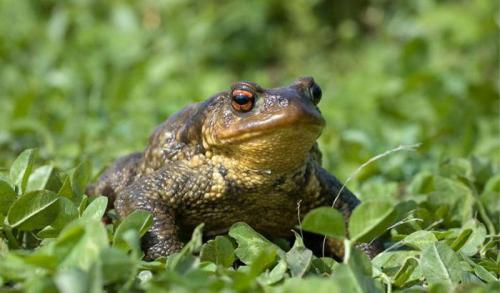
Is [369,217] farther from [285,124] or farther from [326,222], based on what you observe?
[285,124]

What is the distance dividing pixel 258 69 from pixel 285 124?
517cm

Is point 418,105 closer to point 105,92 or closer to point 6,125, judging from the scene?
point 105,92

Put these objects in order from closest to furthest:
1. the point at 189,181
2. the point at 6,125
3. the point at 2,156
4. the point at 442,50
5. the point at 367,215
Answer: the point at 367,215 < the point at 189,181 < the point at 2,156 < the point at 6,125 < the point at 442,50

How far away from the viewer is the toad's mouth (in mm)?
3000

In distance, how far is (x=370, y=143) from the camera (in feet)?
16.6

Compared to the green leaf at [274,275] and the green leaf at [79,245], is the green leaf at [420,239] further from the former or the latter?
the green leaf at [79,245]

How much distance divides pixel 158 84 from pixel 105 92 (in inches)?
23.9

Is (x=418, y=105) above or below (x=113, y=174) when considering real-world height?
below

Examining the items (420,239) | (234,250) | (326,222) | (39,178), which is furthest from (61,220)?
(420,239)

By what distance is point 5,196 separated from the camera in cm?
302

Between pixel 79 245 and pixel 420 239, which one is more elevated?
pixel 79 245

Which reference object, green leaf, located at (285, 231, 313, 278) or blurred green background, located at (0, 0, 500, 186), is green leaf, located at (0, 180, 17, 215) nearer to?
green leaf, located at (285, 231, 313, 278)

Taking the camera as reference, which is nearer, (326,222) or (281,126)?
(326,222)

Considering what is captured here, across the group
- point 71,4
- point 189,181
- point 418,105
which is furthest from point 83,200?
point 71,4
